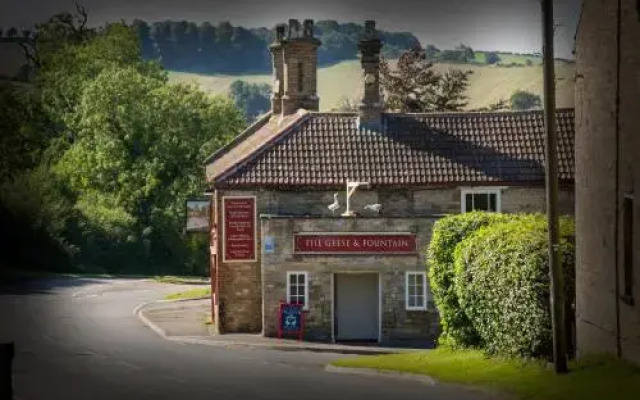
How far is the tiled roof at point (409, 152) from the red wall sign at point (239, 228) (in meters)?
0.63

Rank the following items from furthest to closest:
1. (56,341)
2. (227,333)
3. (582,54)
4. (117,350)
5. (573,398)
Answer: (227,333) < (56,341) < (117,350) < (582,54) < (573,398)

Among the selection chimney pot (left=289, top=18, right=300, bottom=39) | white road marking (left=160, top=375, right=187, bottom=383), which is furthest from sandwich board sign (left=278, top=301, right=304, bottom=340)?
white road marking (left=160, top=375, right=187, bottom=383)

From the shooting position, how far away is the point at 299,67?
48969mm

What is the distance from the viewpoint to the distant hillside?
46.1 metres

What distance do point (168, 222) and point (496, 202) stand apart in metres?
27.6

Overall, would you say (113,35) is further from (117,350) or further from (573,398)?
(573,398)

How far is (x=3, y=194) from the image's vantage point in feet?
151

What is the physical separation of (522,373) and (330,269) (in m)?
14.7

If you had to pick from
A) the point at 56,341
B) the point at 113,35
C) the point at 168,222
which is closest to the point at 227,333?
the point at 56,341

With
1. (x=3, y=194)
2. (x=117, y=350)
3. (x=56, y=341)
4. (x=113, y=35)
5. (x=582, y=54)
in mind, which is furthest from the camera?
(x=113, y=35)

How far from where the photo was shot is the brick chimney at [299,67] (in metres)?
48.4

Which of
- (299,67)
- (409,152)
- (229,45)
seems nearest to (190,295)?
(229,45)

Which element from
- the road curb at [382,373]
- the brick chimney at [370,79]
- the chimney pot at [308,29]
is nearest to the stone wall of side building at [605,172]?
the road curb at [382,373]

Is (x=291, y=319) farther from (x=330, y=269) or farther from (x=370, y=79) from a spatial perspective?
(x=370, y=79)
